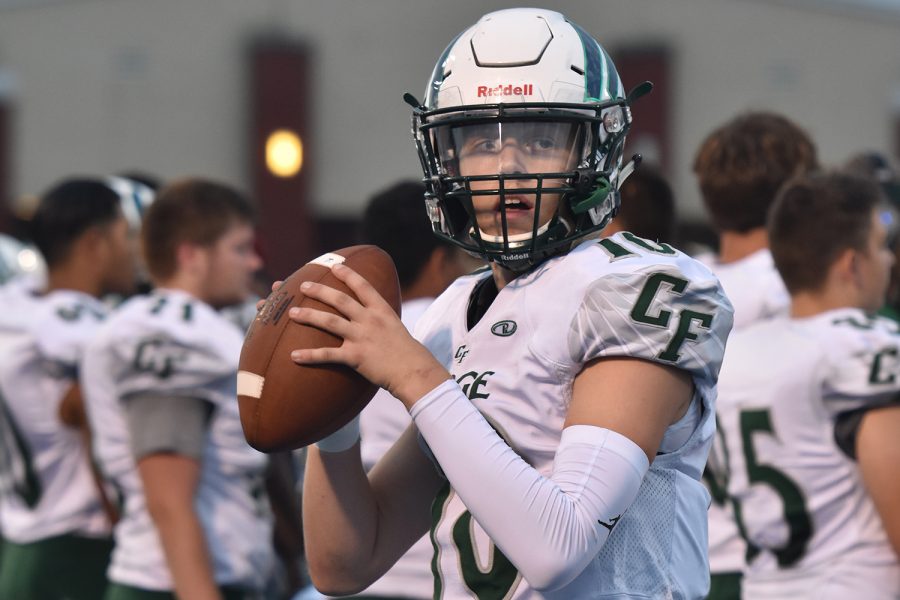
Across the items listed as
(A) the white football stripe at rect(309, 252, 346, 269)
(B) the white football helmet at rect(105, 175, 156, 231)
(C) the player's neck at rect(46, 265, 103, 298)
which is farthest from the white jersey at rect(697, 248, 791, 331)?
(C) the player's neck at rect(46, 265, 103, 298)

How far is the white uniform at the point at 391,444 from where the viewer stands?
140 inches

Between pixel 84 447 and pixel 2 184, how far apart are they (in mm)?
12434

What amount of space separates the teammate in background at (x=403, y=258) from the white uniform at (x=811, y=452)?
930mm

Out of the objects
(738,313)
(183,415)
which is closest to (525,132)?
(738,313)

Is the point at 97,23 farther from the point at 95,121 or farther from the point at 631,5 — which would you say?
the point at 631,5

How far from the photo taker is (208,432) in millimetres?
3756

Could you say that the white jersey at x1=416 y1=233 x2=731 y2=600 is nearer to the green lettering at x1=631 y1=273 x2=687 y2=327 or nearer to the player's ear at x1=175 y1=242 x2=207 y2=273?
the green lettering at x1=631 y1=273 x2=687 y2=327

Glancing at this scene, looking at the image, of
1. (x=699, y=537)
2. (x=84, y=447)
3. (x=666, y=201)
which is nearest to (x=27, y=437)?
(x=84, y=447)

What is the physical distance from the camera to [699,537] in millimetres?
2113

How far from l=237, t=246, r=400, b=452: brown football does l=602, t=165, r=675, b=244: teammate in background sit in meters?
1.80

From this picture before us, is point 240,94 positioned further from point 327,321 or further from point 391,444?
point 327,321

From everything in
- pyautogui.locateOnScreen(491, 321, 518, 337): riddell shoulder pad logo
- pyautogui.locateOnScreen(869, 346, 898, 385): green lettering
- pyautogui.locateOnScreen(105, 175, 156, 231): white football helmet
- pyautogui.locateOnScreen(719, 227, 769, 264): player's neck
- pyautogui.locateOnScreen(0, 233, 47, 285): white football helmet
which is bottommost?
pyautogui.locateOnScreen(0, 233, 47, 285): white football helmet

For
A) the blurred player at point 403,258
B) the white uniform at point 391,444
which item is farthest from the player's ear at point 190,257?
the white uniform at point 391,444

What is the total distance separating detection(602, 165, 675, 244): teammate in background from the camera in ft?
12.4
